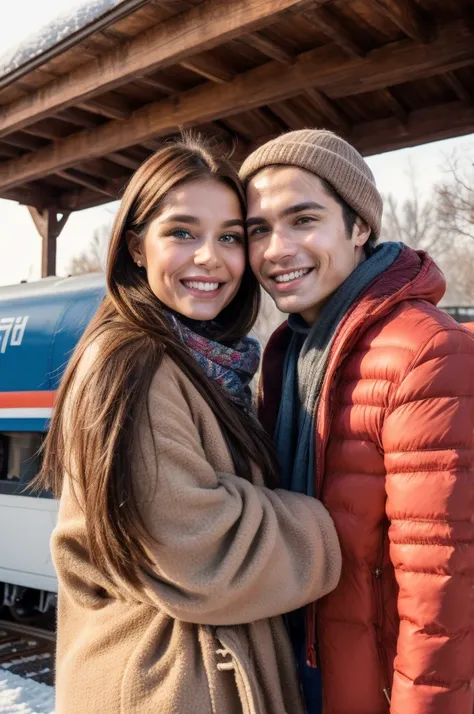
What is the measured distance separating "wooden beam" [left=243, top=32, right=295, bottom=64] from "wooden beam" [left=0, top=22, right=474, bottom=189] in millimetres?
97

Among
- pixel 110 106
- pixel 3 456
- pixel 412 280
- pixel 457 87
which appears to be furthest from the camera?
pixel 3 456

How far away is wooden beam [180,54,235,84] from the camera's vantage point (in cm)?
354

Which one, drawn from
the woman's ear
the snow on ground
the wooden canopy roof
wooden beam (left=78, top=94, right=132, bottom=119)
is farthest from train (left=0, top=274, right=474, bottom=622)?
the woman's ear

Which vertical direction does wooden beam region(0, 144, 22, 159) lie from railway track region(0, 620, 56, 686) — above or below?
above

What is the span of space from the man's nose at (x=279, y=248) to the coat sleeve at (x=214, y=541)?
526 millimetres

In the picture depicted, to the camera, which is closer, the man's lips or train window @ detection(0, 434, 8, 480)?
the man's lips

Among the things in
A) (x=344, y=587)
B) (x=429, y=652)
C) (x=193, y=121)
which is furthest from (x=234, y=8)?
(x=429, y=652)

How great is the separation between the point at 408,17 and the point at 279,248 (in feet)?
5.60

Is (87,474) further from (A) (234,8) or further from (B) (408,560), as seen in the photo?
(A) (234,8)

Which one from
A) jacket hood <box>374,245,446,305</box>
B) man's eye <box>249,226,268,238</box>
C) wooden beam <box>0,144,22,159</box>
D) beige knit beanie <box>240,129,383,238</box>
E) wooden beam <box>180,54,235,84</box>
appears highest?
wooden beam <box>0,144,22,159</box>

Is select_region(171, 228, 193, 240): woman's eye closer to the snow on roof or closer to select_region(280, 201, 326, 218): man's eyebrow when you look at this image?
select_region(280, 201, 326, 218): man's eyebrow

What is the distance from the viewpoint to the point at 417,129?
13.6 feet

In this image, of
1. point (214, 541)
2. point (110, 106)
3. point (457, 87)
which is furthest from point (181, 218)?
point (110, 106)

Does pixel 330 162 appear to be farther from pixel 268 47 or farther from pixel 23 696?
pixel 23 696
